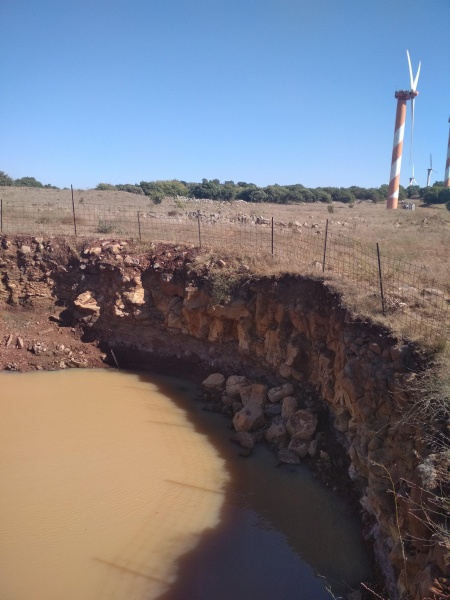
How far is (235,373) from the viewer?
38.5 feet

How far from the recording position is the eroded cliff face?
5.34 metres

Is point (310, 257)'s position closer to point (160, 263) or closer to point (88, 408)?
point (160, 263)

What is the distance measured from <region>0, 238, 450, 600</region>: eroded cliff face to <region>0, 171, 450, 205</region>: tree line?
23.2 metres

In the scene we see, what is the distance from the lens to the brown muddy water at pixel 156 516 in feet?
20.1

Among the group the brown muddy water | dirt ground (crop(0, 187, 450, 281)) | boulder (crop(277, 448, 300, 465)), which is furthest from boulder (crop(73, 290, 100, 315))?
boulder (crop(277, 448, 300, 465))

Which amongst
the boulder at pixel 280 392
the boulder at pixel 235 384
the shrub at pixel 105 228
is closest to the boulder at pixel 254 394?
the boulder at pixel 280 392

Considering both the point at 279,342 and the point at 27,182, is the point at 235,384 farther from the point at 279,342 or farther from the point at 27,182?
the point at 27,182

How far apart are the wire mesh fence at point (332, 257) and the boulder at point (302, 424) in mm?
2427

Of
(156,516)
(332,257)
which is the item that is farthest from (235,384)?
(156,516)

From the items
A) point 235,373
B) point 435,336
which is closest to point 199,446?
point 235,373

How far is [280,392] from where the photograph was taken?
33.0 ft

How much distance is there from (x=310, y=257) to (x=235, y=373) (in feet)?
12.3

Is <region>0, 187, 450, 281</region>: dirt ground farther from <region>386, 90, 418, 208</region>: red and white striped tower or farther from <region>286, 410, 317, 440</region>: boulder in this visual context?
<region>286, 410, 317, 440</region>: boulder

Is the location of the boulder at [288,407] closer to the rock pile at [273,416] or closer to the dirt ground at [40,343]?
the rock pile at [273,416]
